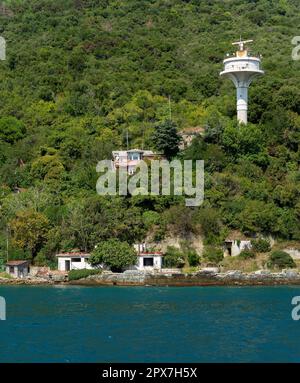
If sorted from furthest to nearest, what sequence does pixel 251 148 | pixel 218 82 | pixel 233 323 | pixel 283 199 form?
pixel 218 82 → pixel 251 148 → pixel 283 199 → pixel 233 323

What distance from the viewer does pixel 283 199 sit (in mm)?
53531

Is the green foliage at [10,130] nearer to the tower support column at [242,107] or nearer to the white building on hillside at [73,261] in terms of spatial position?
the white building on hillside at [73,261]

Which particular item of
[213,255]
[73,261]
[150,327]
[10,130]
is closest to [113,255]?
[73,261]

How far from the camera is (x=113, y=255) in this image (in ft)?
162

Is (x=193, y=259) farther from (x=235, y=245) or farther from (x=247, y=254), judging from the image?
(x=247, y=254)

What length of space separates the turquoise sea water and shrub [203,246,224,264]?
26.2ft

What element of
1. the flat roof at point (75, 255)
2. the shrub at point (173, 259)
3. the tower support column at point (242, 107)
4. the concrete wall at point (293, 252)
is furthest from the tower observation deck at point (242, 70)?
the flat roof at point (75, 255)

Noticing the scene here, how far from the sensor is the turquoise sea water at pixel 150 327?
23859mm

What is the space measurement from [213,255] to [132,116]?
19.4 metres

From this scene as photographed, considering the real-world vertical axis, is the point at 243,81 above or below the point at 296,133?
above

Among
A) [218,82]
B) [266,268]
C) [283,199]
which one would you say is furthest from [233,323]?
[218,82]

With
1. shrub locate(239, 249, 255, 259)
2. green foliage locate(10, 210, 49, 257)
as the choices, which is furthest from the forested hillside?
shrub locate(239, 249, 255, 259)

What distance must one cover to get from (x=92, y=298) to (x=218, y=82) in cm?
3905
